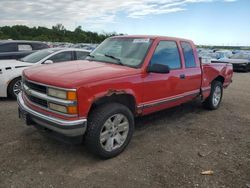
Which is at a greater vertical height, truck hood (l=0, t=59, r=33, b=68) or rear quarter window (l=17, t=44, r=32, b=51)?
rear quarter window (l=17, t=44, r=32, b=51)

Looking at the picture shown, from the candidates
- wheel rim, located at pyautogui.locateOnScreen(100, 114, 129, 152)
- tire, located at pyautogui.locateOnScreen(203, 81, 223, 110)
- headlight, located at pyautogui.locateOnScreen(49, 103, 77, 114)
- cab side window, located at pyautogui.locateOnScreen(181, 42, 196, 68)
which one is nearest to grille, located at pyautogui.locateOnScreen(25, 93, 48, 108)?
headlight, located at pyautogui.locateOnScreen(49, 103, 77, 114)

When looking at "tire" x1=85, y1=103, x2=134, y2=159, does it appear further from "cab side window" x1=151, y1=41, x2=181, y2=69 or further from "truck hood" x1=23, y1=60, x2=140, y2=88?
"cab side window" x1=151, y1=41, x2=181, y2=69

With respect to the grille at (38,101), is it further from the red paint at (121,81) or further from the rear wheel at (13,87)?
the rear wheel at (13,87)

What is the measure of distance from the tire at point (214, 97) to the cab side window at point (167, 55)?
6.64ft

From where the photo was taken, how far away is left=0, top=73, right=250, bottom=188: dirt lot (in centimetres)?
337

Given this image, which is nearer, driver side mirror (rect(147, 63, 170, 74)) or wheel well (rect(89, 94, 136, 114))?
wheel well (rect(89, 94, 136, 114))

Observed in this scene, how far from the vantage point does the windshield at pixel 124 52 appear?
4.51 meters

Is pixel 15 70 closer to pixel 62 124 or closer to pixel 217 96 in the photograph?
pixel 62 124

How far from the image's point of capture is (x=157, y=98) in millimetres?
4727

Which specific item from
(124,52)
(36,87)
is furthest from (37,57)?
(36,87)

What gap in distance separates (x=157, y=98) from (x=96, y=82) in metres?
1.51

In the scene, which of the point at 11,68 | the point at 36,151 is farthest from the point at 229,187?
the point at 11,68

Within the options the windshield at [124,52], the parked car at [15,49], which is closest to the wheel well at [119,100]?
the windshield at [124,52]

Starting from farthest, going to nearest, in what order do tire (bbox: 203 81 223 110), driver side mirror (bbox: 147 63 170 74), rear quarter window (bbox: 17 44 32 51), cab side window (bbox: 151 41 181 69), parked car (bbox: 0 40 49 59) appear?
rear quarter window (bbox: 17 44 32 51), parked car (bbox: 0 40 49 59), tire (bbox: 203 81 223 110), cab side window (bbox: 151 41 181 69), driver side mirror (bbox: 147 63 170 74)
